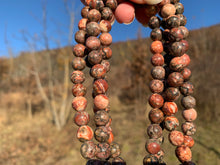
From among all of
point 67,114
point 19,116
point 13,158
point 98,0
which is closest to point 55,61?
point 67,114

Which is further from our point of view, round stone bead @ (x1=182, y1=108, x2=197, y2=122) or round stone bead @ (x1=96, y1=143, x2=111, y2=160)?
round stone bead @ (x1=182, y1=108, x2=197, y2=122)

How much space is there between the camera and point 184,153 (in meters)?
0.61

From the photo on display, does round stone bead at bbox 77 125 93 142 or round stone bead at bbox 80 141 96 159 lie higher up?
round stone bead at bbox 77 125 93 142

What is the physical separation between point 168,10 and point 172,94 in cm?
34

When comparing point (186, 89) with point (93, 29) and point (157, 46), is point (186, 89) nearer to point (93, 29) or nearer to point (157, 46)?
point (157, 46)

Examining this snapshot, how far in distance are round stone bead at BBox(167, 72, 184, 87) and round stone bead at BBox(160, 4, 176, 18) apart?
242mm

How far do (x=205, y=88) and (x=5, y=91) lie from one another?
842 centimetres

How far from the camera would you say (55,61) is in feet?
18.0

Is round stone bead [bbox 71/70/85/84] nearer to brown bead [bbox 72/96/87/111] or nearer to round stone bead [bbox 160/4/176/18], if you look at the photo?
brown bead [bbox 72/96/87/111]

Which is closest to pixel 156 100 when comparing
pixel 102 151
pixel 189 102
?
pixel 189 102

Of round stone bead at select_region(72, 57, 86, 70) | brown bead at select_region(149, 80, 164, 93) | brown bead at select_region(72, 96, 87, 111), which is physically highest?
round stone bead at select_region(72, 57, 86, 70)

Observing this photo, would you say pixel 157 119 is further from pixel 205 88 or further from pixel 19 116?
pixel 19 116

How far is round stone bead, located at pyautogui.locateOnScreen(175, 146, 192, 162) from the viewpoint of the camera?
61cm

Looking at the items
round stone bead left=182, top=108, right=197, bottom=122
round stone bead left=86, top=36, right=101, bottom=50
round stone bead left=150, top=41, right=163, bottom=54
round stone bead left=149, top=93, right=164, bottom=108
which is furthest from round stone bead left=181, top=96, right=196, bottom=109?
round stone bead left=86, top=36, right=101, bottom=50
